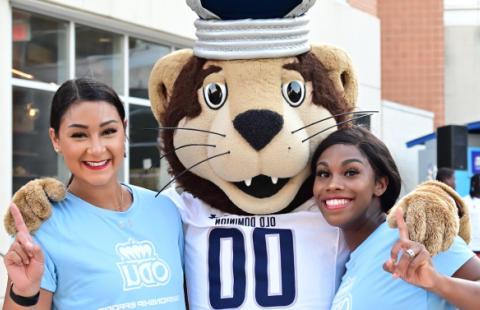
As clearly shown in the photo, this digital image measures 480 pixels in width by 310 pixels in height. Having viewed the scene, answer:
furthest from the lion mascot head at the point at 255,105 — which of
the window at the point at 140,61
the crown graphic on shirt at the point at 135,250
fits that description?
the window at the point at 140,61

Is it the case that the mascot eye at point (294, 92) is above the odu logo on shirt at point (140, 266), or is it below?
above

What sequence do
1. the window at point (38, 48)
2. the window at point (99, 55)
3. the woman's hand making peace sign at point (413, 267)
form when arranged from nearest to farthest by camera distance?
the woman's hand making peace sign at point (413, 267)
the window at point (38, 48)
the window at point (99, 55)

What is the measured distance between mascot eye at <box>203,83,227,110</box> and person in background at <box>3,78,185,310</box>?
1.49 ft

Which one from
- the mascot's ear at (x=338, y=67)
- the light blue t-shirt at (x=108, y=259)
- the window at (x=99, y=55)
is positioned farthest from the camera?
the window at (x=99, y=55)

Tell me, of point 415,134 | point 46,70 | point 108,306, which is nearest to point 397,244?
point 108,306

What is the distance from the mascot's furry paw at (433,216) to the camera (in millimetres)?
2592

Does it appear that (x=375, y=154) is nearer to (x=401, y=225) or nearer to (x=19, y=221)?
(x=401, y=225)

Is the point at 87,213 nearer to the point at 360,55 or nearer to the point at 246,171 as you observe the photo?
the point at 246,171

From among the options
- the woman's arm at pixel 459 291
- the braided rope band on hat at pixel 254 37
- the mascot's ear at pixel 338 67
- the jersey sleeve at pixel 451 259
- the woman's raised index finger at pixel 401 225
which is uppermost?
the braided rope band on hat at pixel 254 37

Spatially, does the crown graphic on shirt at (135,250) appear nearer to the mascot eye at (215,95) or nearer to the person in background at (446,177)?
the mascot eye at (215,95)

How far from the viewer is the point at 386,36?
18.8m

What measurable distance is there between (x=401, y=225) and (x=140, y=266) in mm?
965

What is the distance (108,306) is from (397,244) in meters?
1.04

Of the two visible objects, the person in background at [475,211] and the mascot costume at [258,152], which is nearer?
the mascot costume at [258,152]
